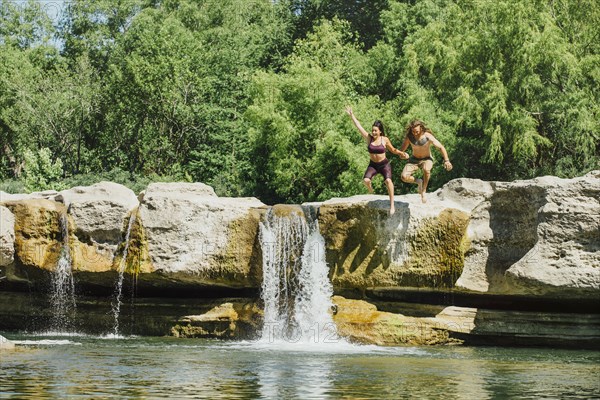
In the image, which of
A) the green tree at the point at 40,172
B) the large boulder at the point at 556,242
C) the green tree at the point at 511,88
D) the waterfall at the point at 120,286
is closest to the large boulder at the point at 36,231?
the waterfall at the point at 120,286

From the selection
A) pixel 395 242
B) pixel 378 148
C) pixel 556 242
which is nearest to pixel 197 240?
pixel 395 242

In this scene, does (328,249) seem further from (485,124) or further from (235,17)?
(235,17)

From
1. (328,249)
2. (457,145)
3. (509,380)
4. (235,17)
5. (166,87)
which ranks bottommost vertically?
(509,380)

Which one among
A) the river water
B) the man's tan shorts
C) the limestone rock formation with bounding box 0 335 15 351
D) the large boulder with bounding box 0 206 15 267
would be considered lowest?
the river water

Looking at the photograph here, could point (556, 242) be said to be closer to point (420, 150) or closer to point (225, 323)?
point (420, 150)

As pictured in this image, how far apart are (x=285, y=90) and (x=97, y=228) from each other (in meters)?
19.2

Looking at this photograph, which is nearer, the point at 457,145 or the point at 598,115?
the point at 598,115

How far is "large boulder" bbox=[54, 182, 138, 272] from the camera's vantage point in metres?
23.2

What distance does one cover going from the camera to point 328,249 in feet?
76.1

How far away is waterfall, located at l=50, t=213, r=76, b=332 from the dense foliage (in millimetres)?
16467

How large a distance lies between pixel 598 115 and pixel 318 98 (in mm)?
9990

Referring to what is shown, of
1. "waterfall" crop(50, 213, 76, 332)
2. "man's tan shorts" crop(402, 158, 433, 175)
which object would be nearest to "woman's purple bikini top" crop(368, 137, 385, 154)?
"man's tan shorts" crop(402, 158, 433, 175)

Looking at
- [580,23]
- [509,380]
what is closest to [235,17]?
[580,23]

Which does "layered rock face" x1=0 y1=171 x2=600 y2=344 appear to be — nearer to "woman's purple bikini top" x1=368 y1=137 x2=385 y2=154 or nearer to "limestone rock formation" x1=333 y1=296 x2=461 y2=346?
"limestone rock formation" x1=333 y1=296 x2=461 y2=346
